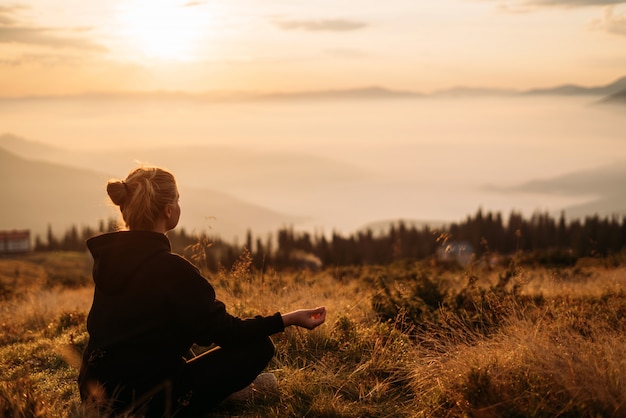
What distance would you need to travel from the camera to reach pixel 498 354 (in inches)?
235

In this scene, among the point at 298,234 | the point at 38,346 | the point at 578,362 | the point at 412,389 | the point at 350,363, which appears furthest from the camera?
the point at 298,234

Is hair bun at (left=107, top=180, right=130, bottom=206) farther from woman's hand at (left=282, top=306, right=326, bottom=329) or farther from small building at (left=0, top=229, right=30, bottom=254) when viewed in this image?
small building at (left=0, top=229, right=30, bottom=254)

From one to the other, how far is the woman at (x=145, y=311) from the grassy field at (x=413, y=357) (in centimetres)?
39

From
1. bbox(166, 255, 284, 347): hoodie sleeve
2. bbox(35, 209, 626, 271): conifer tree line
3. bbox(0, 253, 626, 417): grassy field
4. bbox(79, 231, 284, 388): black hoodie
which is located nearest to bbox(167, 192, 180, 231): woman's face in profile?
bbox(79, 231, 284, 388): black hoodie

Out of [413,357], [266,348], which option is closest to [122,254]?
[266,348]

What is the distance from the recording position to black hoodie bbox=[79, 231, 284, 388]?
5.04 meters

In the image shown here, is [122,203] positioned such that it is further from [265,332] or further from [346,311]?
[346,311]

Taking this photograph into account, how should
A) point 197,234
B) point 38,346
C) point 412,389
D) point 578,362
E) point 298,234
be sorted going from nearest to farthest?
point 578,362
point 412,389
point 38,346
point 197,234
point 298,234

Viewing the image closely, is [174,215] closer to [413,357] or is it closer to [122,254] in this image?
[122,254]

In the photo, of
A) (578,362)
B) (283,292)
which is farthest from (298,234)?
(578,362)

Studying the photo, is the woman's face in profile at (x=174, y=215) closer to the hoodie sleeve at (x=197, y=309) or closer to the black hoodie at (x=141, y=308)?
the black hoodie at (x=141, y=308)

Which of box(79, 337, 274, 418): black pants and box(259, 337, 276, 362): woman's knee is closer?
box(79, 337, 274, 418): black pants

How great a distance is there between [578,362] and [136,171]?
375cm

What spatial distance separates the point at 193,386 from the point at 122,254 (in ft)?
3.98
